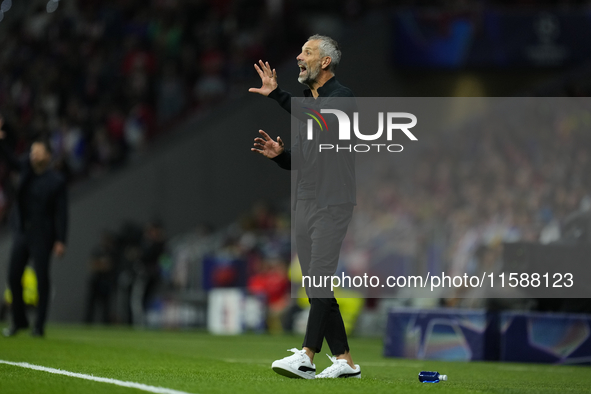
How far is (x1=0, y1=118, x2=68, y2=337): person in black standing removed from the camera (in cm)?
1050

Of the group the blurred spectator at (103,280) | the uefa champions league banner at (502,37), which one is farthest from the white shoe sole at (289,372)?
the uefa champions league banner at (502,37)

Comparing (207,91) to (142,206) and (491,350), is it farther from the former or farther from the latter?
(491,350)

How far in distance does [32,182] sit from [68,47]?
12.5m

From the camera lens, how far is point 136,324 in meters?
16.9

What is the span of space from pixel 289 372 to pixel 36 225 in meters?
5.34

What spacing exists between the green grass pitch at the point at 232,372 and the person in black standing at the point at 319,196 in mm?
322

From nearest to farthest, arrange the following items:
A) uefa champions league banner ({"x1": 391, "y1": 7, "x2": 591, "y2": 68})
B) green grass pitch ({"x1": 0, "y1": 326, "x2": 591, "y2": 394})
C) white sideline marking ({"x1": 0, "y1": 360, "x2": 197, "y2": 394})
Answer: white sideline marking ({"x1": 0, "y1": 360, "x2": 197, "y2": 394})
green grass pitch ({"x1": 0, "y1": 326, "x2": 591, "y2": 394})
uefa champions league banner ({"x1": 391, "y1": 7, "x2": 591, "y2": 68})

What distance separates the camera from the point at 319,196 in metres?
6.20

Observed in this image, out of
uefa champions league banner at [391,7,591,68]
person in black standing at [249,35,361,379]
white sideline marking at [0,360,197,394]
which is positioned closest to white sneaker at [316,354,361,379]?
person in black standing at [249,35,361,379]

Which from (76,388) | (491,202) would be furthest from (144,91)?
(76,388)

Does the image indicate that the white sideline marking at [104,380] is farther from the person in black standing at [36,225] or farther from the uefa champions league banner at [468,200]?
the person in black standing at [36,225]

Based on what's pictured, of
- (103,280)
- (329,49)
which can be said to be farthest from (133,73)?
(329,49)

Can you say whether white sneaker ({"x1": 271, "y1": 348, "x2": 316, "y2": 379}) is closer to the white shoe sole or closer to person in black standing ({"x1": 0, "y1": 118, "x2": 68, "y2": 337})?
the white shoe sole

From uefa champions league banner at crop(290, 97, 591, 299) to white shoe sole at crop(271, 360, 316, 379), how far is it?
5.74 ft
